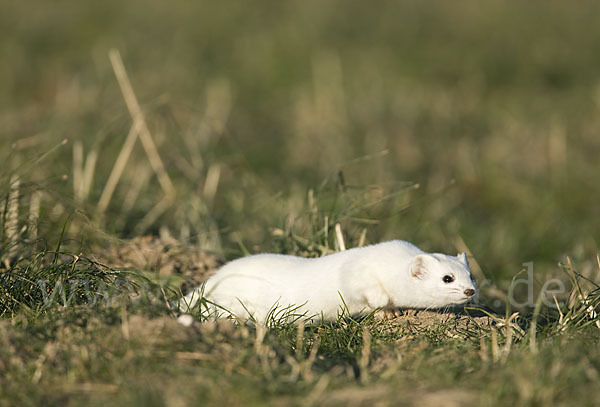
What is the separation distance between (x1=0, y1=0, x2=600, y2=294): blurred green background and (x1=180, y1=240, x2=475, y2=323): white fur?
76 centimetres

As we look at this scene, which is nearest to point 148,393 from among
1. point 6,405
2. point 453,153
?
point 6,405

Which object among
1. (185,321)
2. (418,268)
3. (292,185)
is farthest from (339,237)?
(292,185)

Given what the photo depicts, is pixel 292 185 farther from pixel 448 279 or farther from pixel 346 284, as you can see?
pixel 448 279

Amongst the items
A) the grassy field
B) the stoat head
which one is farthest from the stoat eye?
the grassy field

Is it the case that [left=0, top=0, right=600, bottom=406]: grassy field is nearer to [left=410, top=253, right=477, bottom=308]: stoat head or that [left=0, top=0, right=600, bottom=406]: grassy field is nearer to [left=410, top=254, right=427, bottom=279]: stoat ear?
[left=410, top=253, right=477, bottom=308]: stoat head

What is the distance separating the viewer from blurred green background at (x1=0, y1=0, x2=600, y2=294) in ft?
20.2

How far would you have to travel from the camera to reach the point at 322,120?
9.41m

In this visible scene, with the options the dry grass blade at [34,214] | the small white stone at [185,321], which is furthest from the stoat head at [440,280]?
the dry grass blade at [34,214]

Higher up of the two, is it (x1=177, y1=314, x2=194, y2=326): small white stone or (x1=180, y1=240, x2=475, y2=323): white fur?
(x1=177, y1=314, x2=194, y2=326): small white stone

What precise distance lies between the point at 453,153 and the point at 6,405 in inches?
261

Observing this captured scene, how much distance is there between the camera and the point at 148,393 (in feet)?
9.51

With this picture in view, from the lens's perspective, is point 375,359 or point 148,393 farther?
point 375,359

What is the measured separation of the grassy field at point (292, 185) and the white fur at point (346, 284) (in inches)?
5.9

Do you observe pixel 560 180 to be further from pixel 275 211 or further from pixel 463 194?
pixel 275 211
